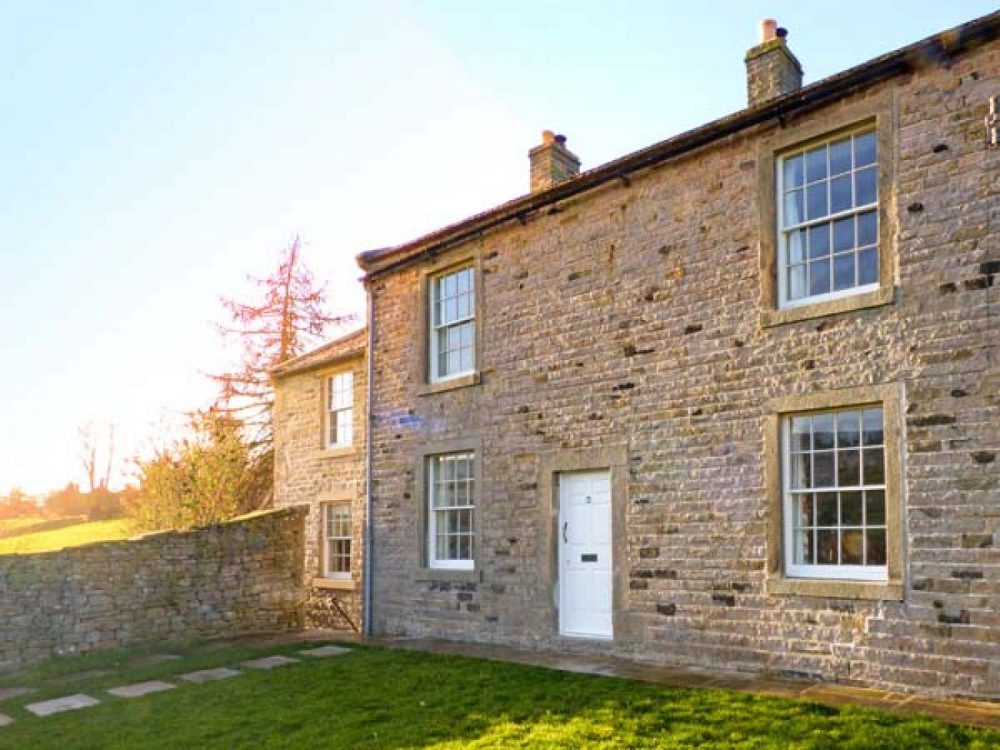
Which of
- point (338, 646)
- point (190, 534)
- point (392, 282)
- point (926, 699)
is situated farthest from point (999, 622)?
point (190, 534)

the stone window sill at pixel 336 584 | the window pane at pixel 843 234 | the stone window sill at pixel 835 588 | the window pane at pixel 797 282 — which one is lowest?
the stone window sill at pixel 336 584

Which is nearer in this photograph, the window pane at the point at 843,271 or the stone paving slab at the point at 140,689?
the window pane at the point at 843,271

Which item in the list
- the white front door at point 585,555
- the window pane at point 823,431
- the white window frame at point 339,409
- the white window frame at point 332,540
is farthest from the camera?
the white window frame at point 339,409

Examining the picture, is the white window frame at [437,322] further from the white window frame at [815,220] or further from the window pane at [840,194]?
the window pane at [840,194]

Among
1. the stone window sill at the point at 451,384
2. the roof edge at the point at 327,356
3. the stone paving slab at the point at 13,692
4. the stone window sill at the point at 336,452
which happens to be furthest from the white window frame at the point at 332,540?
the stone paving slab at the point at 13,692

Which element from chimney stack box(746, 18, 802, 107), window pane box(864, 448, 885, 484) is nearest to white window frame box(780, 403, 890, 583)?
window pane box(864, 448, 885, 484)

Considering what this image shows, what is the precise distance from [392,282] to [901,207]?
27.7 ft

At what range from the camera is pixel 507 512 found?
1185cm

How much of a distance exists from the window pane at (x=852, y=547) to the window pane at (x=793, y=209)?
3260 mm

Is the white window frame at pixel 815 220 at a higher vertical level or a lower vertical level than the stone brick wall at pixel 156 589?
higher

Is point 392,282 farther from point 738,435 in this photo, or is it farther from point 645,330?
point 738,435

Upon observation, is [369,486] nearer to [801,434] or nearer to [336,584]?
[336,584]

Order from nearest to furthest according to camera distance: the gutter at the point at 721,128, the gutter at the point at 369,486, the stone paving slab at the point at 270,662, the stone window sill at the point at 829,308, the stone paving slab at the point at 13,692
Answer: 1. the gutter at the point at 721,128
2. the stone window sill at the point at 829,308
3. the stone paving slab at the point at 13,692
4. the stone paving slab at the point at 270,662
5. the gutter at the point at 369,486

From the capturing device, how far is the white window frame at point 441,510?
41.1 ft
